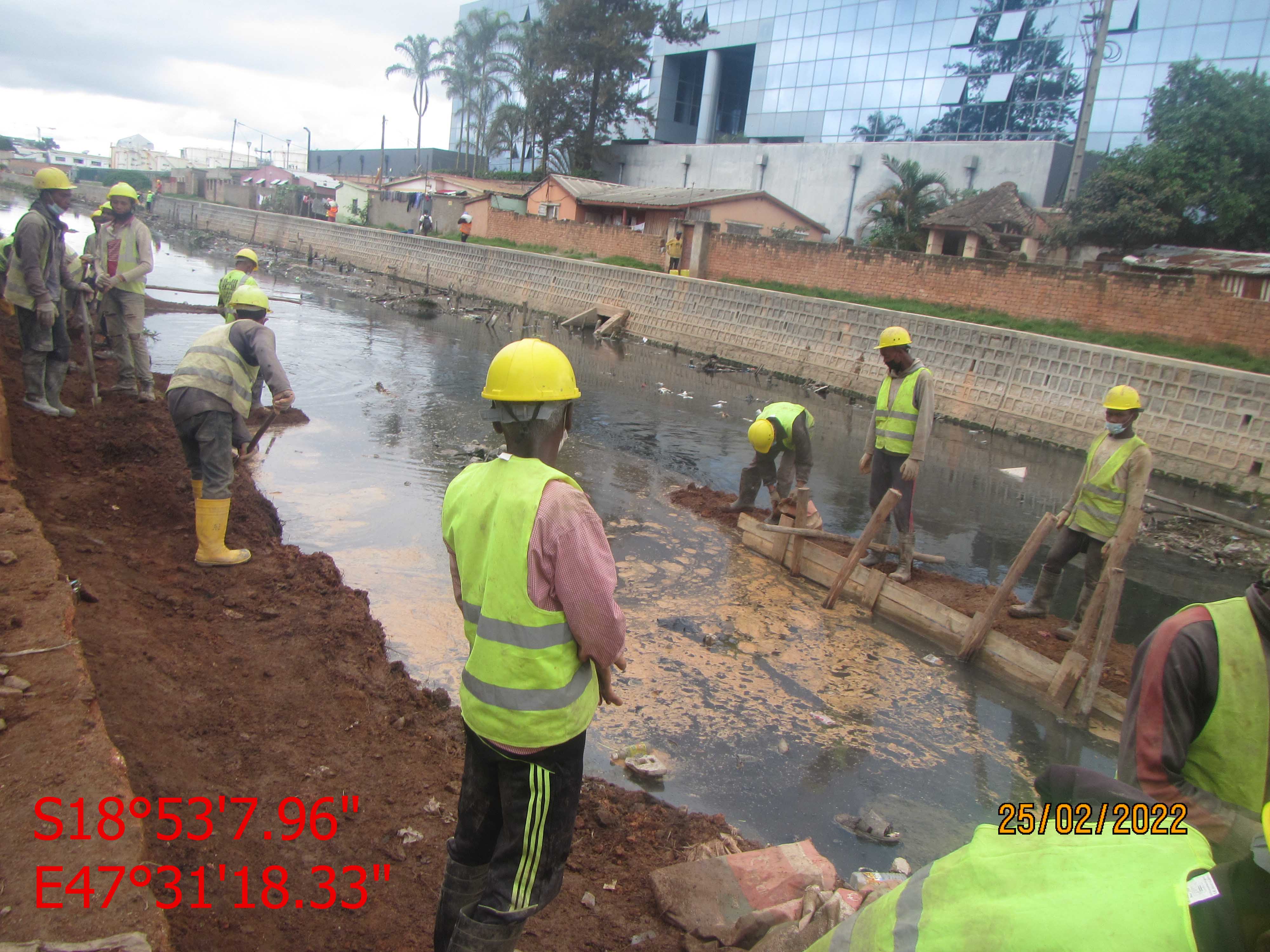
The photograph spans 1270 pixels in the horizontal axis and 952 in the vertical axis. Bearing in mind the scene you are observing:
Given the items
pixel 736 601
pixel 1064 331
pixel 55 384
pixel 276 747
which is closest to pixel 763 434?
pixel 736 601

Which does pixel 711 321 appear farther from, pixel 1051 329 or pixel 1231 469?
pixel 1231 469

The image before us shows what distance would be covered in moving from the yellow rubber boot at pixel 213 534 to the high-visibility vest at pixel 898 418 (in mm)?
4851

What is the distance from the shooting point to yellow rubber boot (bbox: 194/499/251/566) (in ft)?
16.7

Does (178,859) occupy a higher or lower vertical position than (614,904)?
higher

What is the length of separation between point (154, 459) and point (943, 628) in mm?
6317

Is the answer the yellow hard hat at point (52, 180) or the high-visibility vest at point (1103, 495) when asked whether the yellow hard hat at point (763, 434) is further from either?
the yellow hard hat at point (52, 180)

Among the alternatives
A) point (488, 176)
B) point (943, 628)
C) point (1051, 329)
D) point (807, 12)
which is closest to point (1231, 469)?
point (1051, 329)

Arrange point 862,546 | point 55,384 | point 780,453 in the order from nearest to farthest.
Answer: point 862,546 → point 55,384 → point 780,453

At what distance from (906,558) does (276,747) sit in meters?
5.20

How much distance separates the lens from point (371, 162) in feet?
259

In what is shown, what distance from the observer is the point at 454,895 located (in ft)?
7.76

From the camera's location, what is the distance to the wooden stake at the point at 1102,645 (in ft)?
16.1

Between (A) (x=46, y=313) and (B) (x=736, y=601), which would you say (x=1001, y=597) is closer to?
(B) (x=736, y=601)

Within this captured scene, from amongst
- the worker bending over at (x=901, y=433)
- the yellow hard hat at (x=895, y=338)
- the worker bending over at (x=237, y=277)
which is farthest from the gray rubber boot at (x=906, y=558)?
the worker bending over at (x=237, y=277)
